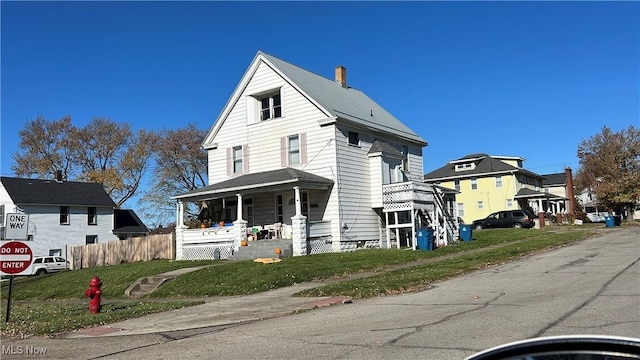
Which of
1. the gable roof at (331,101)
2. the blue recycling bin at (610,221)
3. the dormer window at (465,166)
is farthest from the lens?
the dormer window at (465,166)

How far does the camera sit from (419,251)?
24188 millimetres

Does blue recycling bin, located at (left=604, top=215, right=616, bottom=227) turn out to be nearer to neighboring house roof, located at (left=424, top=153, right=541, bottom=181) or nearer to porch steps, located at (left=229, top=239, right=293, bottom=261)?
neighboring house roof, located at (left=424, top=153, right=541, bottom=181)

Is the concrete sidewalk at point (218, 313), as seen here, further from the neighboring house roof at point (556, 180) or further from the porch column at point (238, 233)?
the neighboring house roof at point (556, 180)

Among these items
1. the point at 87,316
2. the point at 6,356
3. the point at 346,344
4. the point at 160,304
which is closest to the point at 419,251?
the point at 160,304

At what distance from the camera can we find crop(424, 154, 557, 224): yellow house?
170 feet

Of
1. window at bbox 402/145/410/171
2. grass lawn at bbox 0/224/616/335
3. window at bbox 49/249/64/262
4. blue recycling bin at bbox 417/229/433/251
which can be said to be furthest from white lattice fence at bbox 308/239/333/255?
window at bbox 49/249/64/262

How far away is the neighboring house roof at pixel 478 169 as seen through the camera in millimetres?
52125

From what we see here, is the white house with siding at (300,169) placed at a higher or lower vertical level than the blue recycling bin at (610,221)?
higher

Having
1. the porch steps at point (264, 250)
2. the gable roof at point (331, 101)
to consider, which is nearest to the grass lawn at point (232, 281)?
the porch steps at point (264, 250)

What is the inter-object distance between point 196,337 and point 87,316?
15.4 feet

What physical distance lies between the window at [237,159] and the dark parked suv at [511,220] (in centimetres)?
2366

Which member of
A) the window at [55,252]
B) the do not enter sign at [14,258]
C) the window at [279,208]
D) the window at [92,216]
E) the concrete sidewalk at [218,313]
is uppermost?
the window at [92,216]

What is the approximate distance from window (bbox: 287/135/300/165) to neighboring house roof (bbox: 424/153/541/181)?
3071cm

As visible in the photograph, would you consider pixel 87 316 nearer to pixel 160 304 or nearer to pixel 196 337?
pixel 160 304
